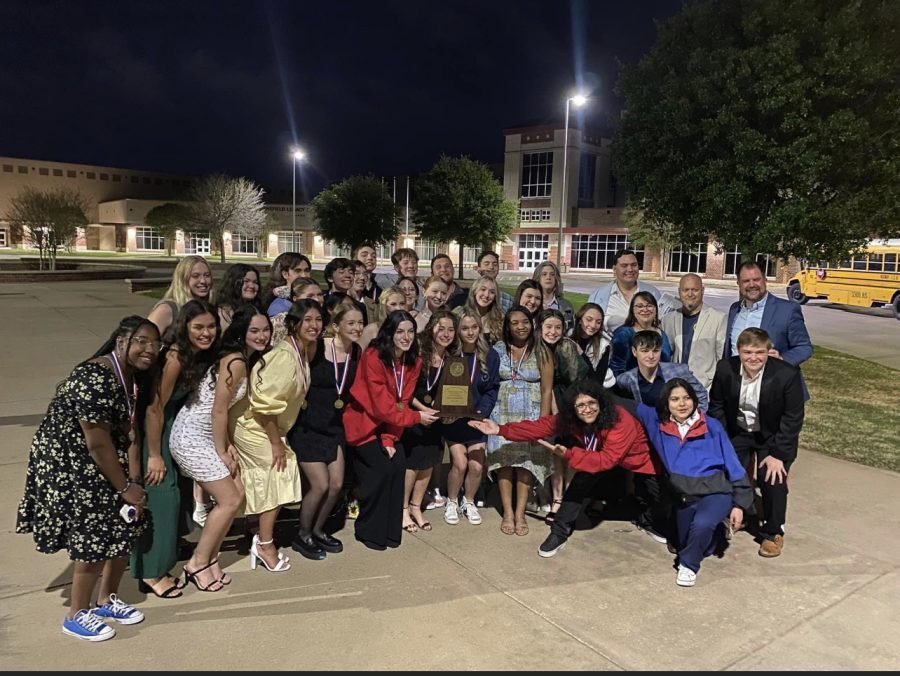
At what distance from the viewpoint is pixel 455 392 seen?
4551mm

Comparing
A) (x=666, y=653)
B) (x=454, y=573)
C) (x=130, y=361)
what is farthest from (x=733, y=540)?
(x=130, y=361)

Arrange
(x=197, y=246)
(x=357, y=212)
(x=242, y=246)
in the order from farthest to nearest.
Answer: (x=242, y=246) < (x=197, y=246) < (x=357, y=212)

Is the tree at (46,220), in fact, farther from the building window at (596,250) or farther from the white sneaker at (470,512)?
the building window at (596,250)

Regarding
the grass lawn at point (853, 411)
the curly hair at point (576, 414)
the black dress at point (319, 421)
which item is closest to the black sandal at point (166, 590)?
the black dress at point (319, 421)

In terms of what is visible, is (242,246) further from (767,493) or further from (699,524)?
(699,524)

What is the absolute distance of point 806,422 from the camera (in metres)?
7.96

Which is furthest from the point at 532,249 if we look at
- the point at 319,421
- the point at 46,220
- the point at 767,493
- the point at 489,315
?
the point at 319,421

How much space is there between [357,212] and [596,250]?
80.3 feet

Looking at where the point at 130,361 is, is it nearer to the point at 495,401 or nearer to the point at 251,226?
the point at 495,401

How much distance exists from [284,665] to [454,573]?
4.08 feet

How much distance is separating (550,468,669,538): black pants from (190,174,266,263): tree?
48.8 metres

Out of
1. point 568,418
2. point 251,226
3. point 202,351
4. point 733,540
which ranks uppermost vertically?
point 251,226

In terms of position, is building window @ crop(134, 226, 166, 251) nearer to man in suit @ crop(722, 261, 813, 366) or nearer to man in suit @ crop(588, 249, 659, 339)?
man in suit @ crop(588, 249, 659, 339)

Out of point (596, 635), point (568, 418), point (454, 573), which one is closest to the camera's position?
point (596, 635)
